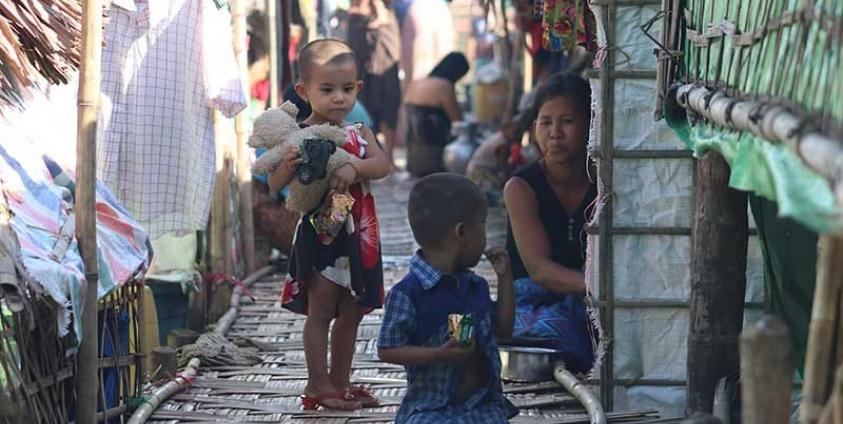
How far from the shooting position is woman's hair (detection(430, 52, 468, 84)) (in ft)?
44.2

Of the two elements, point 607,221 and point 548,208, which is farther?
point 548,208

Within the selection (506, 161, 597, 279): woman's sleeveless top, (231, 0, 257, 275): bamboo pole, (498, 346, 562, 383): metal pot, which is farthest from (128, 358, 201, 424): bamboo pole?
(231, 0, 257, 275): bamboo pole

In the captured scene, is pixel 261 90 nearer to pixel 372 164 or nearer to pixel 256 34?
pixel 256 34

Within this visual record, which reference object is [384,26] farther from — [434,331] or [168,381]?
[434,331]

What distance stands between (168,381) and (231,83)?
5.18 feet

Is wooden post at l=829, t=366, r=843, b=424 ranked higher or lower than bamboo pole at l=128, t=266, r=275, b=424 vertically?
higher

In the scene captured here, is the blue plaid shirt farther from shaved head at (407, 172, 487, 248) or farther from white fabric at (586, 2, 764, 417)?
white fabric at (586, 2, 764, 417)

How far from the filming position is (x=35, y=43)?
490cm

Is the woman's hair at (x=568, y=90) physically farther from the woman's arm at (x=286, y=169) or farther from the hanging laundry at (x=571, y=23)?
the woman's arm at (x=286, y=169)

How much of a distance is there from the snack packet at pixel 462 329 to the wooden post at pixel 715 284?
43.8 inches

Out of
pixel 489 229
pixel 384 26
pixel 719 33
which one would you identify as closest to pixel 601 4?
pixel 719 33

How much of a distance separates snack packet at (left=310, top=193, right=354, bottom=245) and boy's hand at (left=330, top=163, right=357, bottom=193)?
28 millimetres

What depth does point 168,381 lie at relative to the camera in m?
5.67

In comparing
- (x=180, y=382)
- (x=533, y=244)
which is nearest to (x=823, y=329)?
(x=533, y=244)
